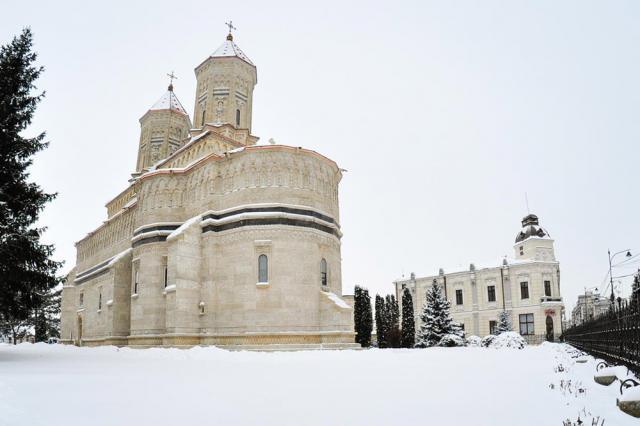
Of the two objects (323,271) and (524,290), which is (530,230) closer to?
(524,290)

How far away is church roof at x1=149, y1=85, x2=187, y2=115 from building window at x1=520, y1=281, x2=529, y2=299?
37665 millimetres

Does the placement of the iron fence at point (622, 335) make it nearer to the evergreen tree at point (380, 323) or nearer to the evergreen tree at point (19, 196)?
the evergreen tree at point (19, 196)

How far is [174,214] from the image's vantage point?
2628 cm

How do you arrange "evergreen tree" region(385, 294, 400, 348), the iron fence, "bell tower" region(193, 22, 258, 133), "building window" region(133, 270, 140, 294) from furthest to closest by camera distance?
"evergreen tree" region(385, 294, 400, 348) < "bell tower" region(193, 22, 258, 133) < "building window" region(133, 270, 140, 294) < the iron fence

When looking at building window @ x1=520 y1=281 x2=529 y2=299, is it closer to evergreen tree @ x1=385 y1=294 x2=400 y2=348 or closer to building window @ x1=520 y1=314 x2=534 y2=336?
building window @ x1=520 y1=314 x2=534 y2=336

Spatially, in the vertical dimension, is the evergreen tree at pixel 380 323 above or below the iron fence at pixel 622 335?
below

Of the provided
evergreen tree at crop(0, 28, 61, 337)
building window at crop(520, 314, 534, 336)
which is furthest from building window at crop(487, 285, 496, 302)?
evergreen tree at crop(0, 28, 61, 337)

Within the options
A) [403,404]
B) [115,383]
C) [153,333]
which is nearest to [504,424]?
[403,404]

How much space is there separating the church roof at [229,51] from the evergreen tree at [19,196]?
53.4 ft

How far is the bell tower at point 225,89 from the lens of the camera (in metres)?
31.4

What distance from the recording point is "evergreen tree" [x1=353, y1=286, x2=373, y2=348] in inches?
1513

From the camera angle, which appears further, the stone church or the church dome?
the church dome

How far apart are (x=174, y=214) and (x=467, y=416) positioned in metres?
22.5

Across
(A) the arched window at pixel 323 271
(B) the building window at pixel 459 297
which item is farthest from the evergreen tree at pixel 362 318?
(B) the building window at pixel 459 297
